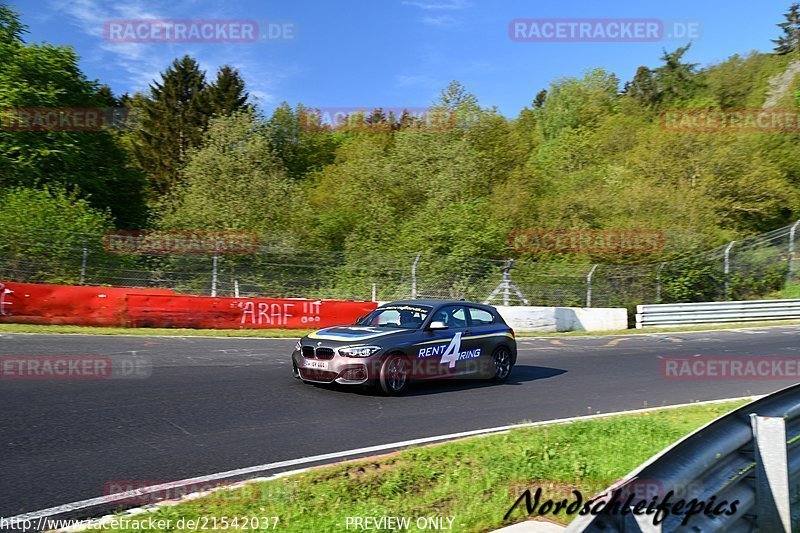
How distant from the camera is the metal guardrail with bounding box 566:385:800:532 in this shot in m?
3.22

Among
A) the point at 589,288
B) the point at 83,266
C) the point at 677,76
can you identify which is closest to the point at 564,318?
the point at 589,288

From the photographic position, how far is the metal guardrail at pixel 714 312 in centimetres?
2384

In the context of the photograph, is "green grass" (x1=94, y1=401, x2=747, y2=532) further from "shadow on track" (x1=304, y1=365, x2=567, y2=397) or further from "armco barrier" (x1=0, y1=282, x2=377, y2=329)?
"armco barrier" (x1=0, y1=282, x2=377, y2=329)

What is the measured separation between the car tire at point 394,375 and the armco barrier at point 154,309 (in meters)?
9.23

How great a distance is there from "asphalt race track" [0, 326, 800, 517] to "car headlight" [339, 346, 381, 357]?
2.14ft

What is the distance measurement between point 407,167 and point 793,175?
26.7 m

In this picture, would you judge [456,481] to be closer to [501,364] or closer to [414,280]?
[501,364]

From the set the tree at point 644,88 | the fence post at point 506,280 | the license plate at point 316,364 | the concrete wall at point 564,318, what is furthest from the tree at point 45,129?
the tree at point 644,88

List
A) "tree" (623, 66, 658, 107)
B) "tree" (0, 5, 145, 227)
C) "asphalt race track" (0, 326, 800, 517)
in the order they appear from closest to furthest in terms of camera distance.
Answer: "asphalt race track" (0, 326, 800, 517), "tree" (0, 5, 145, 227), "tree" (623, 66, 658, 107)

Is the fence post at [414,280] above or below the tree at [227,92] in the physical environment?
below

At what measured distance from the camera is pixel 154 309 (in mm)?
17312

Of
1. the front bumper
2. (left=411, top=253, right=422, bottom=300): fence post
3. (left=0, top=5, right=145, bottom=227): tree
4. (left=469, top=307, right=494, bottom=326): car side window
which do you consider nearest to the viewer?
the front bumper

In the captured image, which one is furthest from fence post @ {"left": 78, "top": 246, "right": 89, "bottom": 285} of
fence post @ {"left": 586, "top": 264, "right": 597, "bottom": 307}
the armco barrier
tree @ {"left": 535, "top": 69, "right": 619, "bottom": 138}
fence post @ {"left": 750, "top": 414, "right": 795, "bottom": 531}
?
tree @ {"left": 535, "top": 69, "right": 619, "bottom": 138}

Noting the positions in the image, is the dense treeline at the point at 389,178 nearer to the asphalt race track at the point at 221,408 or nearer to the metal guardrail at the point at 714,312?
the metal guardrail at the point at 714,312
